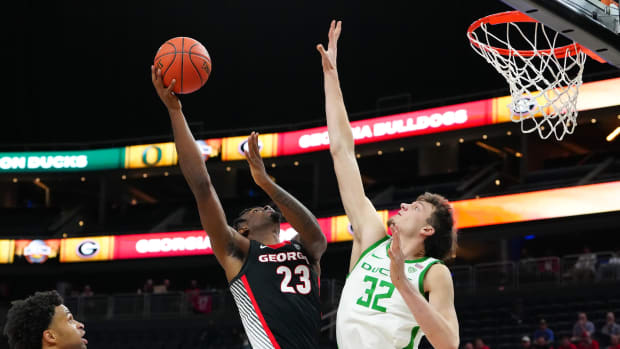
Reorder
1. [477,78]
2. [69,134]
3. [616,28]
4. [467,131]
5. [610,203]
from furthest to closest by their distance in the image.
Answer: [69,134] → [477,78] → [467,131] → [610,203] → [616,28]

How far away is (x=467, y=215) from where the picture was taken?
72.3 feet

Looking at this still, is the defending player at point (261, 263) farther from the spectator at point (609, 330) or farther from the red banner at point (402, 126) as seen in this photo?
the red banner at point (402, 126)

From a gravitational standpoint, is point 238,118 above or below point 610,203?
above

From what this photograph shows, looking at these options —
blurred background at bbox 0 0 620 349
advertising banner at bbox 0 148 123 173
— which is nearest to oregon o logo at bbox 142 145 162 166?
blurred background at bbox 0 0 620 349

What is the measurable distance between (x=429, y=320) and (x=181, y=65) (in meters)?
2.21

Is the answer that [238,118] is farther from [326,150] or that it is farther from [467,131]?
[467,131]

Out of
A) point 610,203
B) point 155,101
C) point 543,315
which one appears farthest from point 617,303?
point 155,101

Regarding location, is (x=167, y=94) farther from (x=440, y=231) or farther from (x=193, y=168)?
(x=440, y=231)

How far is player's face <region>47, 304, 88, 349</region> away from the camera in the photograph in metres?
3.72

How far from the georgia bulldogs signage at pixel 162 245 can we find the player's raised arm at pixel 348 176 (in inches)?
Result: 874

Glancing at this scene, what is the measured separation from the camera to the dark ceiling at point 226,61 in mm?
28125

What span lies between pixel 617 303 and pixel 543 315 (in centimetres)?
156

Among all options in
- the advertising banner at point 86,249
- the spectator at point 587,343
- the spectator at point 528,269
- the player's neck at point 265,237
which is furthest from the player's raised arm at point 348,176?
the advertising banner at point 86,249

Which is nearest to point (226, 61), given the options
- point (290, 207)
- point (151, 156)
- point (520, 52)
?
point (151, 156)
